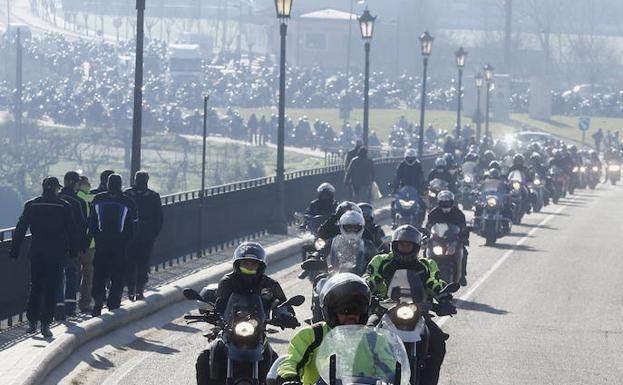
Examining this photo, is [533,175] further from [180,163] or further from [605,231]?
[180,163]

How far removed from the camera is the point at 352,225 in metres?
17.0

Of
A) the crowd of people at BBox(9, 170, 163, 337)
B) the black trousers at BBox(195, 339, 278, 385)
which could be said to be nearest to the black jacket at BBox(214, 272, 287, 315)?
the black trousers at BBox(195, 339, 278, 385)

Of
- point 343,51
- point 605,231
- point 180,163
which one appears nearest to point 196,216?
point 605,231

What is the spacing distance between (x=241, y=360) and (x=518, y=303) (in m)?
11.9

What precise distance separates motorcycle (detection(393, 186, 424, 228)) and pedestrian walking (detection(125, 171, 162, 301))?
1063 centimetres

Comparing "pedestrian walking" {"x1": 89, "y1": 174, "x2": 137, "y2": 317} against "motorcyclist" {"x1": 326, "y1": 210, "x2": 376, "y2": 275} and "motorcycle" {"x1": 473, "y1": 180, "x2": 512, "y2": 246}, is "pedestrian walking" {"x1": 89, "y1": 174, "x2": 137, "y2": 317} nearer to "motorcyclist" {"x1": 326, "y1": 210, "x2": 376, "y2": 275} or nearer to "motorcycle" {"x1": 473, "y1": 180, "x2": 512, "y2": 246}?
"motorcyclist" {"x1": 326, "y1": 210, "x2": 376, "y2": 275}

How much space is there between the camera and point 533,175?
43594mm

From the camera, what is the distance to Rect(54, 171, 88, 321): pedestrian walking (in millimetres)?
18688

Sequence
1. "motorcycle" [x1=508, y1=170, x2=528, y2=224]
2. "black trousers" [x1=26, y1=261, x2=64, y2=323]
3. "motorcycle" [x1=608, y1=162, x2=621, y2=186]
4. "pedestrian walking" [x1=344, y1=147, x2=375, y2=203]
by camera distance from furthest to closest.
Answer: "motorcycle" [x1=608, y1=162, x2=621, y2=186] → "motorcycle" [x1=508, y1=170, x2=528, y2=224] → "pedestrian walking" [x1=344, y1=147, x2=375, y2=203] → "black trousers" [x1=26, y1=261, x2=64, y2=323]

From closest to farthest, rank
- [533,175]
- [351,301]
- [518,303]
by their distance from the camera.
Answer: [351,301] < [518,303] < [533,175]

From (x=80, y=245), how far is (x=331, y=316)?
9.72 m

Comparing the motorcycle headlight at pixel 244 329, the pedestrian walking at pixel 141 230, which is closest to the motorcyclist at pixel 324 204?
the pedestrian walking at pixel 141 230

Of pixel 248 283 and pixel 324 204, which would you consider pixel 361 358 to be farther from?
pixel 324 204

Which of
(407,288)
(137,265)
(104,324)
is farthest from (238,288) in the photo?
(137,265)
